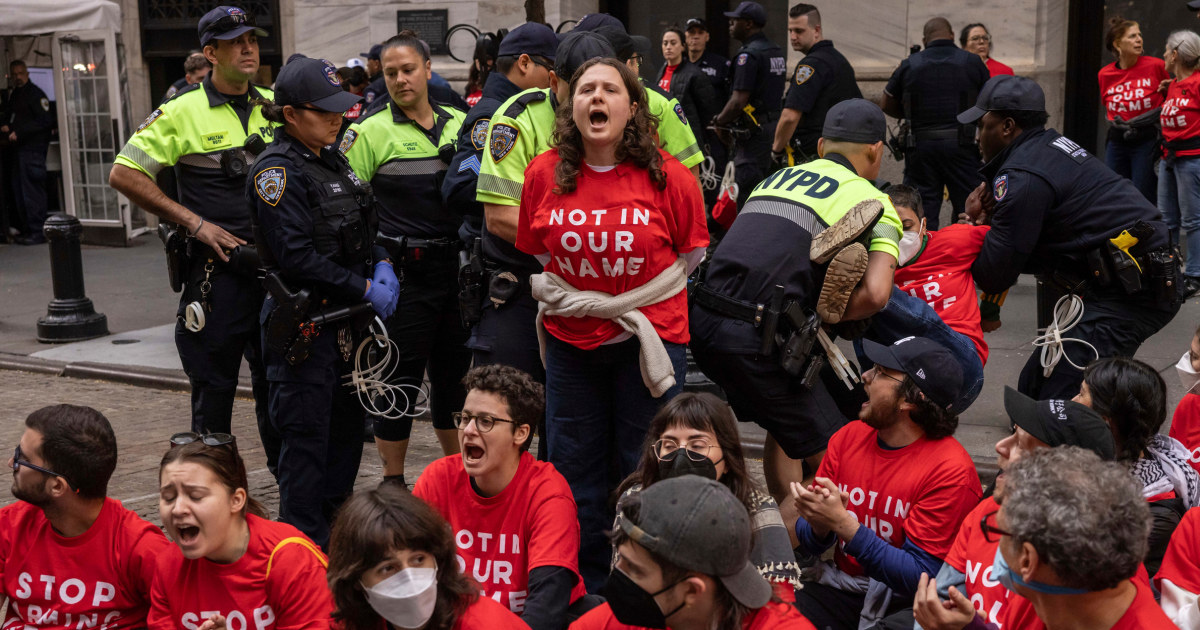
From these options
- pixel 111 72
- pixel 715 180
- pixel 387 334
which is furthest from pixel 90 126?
pixel 387 334

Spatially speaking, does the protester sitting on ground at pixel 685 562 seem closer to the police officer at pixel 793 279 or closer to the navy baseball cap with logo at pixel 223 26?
the police officer at pixel 793 279

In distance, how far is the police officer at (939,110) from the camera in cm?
980

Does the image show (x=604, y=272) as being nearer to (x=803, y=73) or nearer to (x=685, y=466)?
(x=685, y=466)

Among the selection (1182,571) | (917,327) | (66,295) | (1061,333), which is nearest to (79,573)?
(917,327)

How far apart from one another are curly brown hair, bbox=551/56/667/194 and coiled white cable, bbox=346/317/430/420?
145 centimetres

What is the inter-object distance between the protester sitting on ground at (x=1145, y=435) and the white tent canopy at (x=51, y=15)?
1110 centimetres

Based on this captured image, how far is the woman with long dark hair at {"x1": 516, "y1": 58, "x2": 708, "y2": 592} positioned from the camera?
435 centimetres

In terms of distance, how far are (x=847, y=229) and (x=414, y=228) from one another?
7.69 feet

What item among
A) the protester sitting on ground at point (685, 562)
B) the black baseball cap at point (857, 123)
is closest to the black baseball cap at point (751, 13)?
the black baseball cap at point (857, 123)

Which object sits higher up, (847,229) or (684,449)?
(847,229)

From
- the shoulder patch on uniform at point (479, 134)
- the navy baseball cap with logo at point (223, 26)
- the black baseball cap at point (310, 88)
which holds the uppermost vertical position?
the navy baseball cap with logo at point (223, 26)

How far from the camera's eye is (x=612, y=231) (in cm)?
431

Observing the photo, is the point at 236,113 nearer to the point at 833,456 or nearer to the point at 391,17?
the point at 833,456

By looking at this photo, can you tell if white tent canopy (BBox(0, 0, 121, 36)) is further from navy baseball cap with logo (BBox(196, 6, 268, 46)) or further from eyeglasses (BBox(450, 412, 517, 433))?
eyeglasses (BBox(450, 412, 517, 433))
